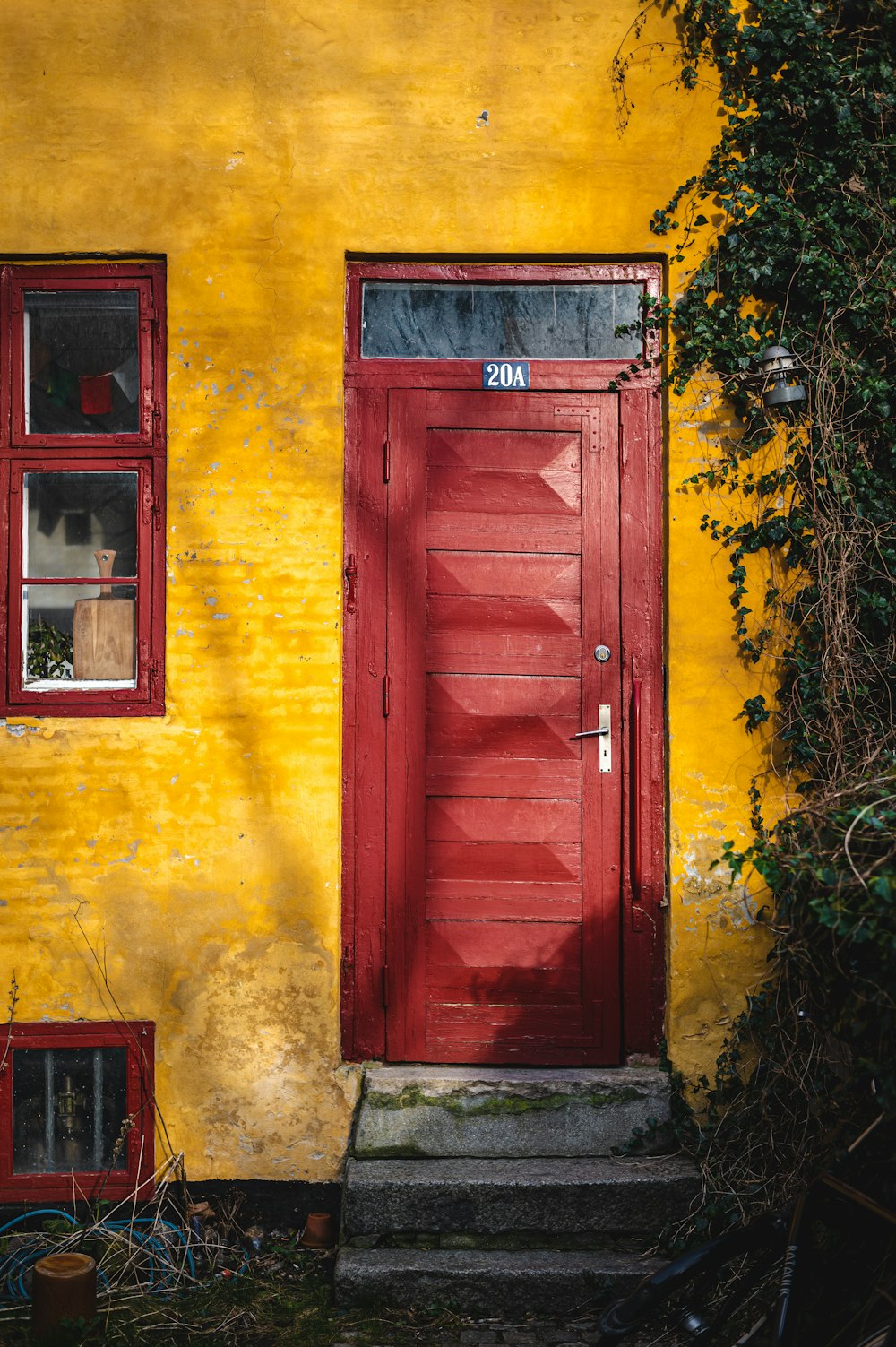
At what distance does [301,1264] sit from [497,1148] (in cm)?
85

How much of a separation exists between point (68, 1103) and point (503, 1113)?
1.70 metres

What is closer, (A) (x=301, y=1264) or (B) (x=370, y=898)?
(A) (x=301, y=1264)

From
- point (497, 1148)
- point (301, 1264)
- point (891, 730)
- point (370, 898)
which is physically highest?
point (891, 730)

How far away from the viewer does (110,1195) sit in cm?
404

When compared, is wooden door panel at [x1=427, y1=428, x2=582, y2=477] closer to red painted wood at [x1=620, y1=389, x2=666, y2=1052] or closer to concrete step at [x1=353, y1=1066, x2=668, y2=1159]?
red painted wood at [x1=620, y1=389, x2=666, y2=1052]

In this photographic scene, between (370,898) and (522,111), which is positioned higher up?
(522,111)

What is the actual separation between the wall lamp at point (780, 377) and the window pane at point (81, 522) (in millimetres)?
2532

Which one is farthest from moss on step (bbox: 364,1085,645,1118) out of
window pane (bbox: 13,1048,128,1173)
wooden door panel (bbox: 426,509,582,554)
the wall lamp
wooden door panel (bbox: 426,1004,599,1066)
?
the wall lamp

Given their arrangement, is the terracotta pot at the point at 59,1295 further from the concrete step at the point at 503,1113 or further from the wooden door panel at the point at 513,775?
the wooden door panel at the point at 513,775

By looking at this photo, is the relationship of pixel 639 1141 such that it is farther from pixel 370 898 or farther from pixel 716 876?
pixel 370 898

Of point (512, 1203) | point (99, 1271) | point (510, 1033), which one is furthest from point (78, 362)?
point (512, 1203)

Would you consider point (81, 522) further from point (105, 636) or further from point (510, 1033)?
point (510, 1033)

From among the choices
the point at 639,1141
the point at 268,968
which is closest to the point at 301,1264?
the point at 268,968

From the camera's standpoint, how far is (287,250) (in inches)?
165
